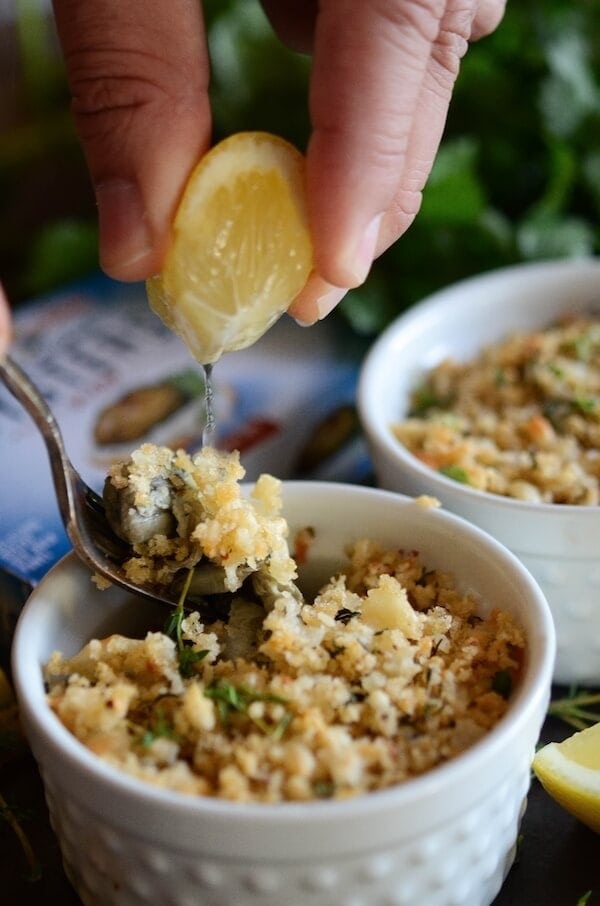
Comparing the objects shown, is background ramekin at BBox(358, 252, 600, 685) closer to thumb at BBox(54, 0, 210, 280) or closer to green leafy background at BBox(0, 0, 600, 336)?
green leafy background at BBox(0, 0, 600, 336)

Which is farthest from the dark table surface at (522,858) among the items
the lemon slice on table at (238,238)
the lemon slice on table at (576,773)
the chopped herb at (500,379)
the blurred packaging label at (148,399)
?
the chopped herb at (500,379)

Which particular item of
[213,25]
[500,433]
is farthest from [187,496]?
[213,25]

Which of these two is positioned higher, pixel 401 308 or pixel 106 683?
pixel 106 683

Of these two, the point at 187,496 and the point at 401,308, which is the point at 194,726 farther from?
the point at 401,308

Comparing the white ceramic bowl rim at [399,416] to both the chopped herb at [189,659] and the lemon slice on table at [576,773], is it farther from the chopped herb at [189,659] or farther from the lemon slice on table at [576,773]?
the chopped herb at [189,659]

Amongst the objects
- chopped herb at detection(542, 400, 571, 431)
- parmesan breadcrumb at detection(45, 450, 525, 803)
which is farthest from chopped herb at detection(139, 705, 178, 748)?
chopped herb at detection(542, 400, 571, 431)
